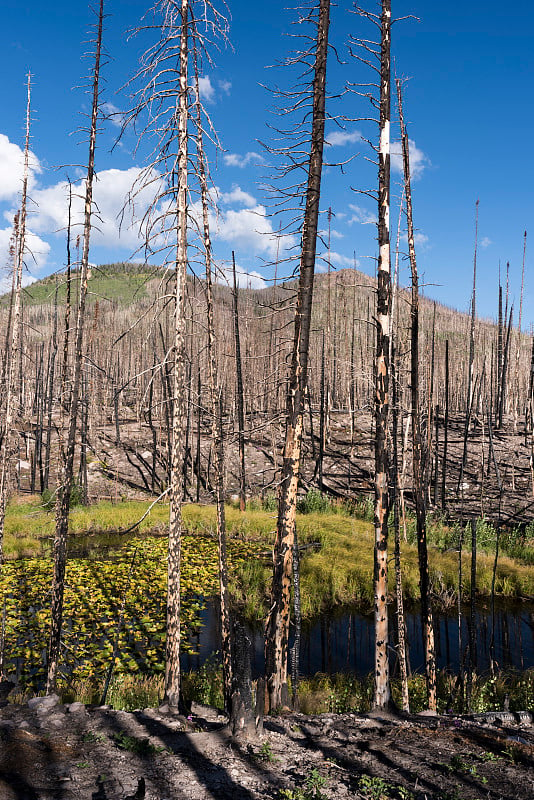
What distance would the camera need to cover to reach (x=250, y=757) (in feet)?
13.1

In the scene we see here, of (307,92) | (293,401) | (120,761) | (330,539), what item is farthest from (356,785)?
(330,539)

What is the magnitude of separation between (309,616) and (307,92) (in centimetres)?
1041

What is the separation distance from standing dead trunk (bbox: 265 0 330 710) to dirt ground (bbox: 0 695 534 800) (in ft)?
2.22

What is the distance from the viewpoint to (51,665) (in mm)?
6340

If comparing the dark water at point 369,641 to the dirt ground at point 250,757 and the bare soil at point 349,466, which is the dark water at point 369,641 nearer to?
the dirt ground at point 250,757

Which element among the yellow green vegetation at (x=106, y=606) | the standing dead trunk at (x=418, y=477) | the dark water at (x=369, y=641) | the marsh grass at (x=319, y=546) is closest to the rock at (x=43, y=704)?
the yellow green vegetation at (x=106, y=606)

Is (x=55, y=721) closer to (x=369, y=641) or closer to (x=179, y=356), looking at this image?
(x=179, y=356)

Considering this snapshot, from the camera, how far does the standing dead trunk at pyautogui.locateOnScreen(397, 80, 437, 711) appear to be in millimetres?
6238

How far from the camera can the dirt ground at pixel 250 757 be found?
340cm

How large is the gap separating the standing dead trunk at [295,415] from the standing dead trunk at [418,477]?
1.62 meters

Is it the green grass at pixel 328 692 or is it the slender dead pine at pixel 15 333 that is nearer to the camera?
the green grass at pixel 328 692

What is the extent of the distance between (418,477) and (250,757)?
394 centimetres

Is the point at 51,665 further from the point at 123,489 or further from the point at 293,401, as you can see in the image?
the point at 123,489

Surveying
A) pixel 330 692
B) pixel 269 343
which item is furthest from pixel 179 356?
pixel 269 343
